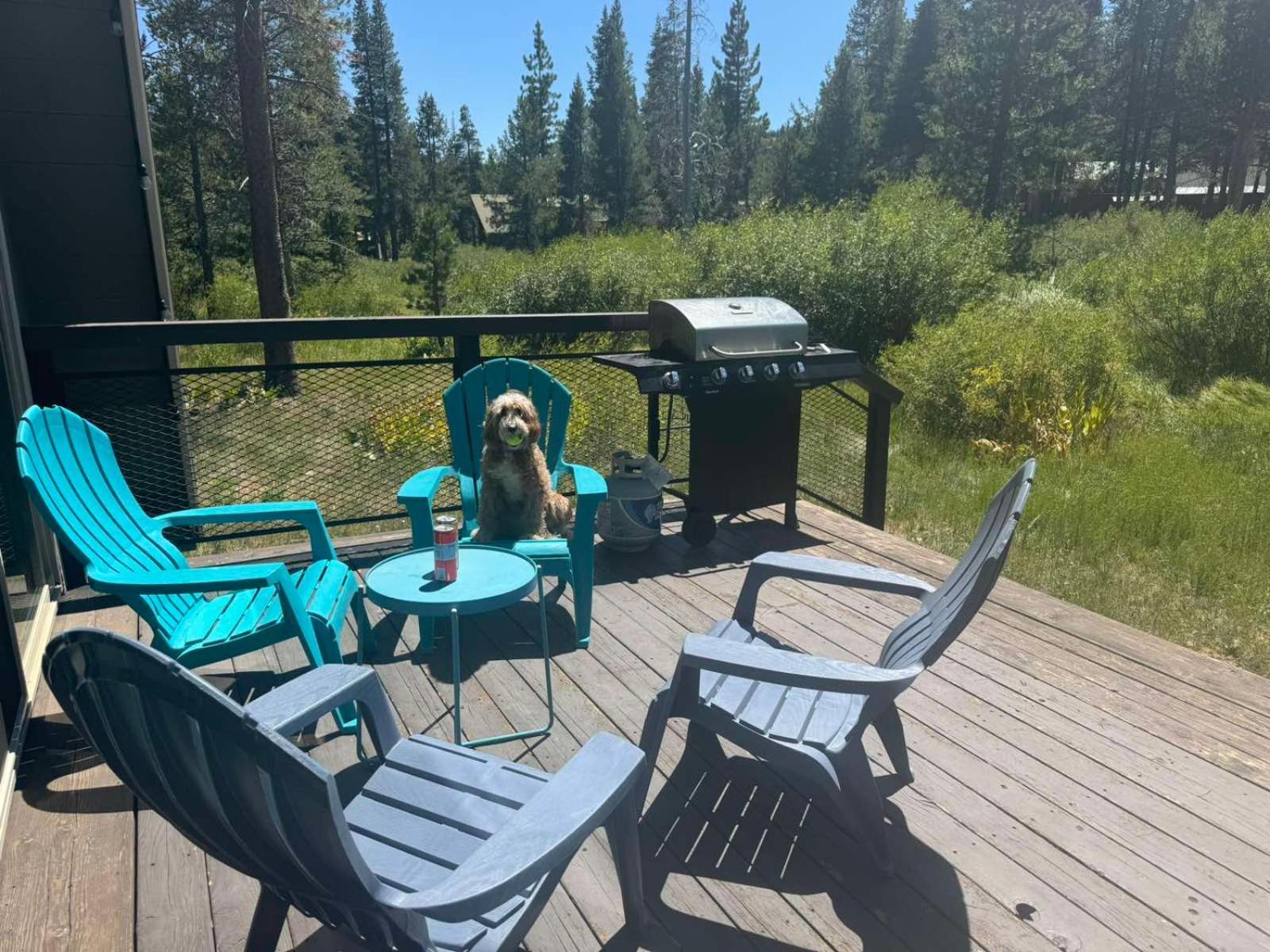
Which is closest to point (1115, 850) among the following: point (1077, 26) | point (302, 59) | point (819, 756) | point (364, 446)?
point (819, 756)

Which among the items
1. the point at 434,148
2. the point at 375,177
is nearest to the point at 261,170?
the point at 375,177

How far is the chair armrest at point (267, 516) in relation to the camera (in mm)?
2719

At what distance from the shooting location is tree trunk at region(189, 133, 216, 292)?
640 inches

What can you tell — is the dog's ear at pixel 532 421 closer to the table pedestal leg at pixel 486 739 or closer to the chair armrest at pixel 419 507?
the chair armrest at pixel 419 507

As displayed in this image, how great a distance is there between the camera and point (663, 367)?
350cm

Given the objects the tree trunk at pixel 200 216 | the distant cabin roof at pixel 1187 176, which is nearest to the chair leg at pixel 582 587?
the tree trunk at pixel 200 216

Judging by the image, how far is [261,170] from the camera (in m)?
10.7

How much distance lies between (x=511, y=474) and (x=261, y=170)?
9.43 m

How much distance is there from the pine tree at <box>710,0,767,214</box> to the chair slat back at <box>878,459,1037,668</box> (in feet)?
120

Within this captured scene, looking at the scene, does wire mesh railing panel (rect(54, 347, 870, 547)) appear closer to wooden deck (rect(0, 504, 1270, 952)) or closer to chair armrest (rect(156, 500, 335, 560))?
chair armrest (rect(156, 500, 335, 560))

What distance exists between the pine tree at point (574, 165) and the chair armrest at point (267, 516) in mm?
35948

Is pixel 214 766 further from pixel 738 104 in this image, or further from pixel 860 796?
pixel 738 104

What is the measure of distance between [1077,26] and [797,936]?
27378mm

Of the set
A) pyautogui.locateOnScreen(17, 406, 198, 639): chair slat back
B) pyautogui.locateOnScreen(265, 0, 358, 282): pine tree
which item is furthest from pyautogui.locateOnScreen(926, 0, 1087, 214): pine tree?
pyautogui.locateOnScreen(17, 406, 198, 639): chair slat back
